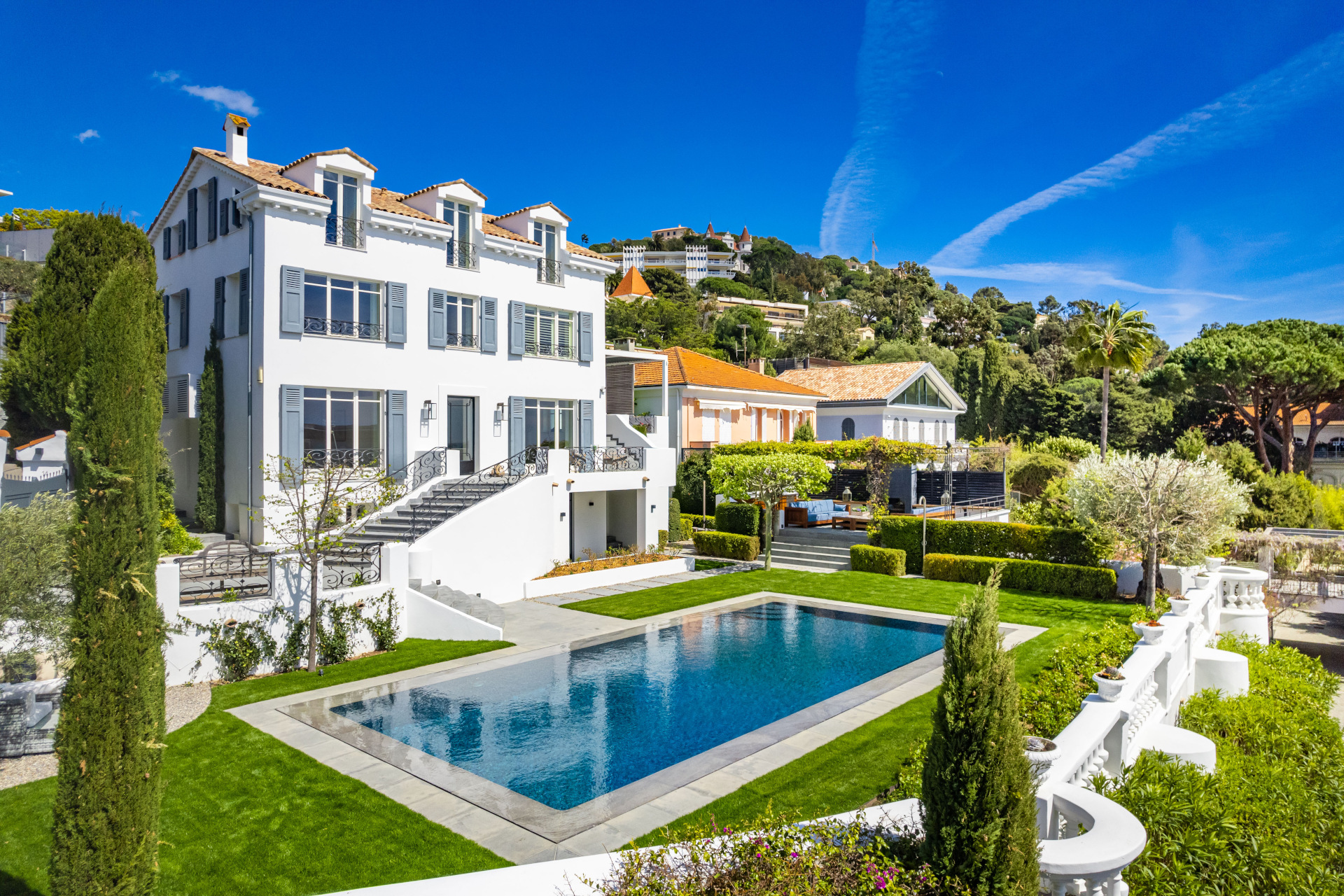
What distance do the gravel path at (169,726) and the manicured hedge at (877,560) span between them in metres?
20.2

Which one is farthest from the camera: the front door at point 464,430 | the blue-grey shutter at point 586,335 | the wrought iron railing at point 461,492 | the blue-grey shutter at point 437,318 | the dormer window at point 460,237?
the blue-grey shutter at point 586,335

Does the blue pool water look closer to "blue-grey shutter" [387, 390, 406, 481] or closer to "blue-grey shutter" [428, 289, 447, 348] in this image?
"blue-grey shutter" [387, 390, 406, 481]

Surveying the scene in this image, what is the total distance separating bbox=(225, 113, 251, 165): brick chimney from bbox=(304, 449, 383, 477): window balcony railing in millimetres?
9751

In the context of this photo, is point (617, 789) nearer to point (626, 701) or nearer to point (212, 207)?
point (626, 701)

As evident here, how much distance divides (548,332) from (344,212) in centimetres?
807

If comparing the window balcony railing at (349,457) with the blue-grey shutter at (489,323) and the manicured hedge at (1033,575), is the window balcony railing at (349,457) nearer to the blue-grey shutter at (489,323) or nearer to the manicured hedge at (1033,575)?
the blue-grey shutter at (489,323)

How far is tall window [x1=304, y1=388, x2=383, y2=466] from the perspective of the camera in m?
22.2

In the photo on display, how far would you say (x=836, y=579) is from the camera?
1005 inches

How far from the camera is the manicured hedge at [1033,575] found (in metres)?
22.8

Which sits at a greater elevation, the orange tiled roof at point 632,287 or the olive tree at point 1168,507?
the orange tiled roof at point 632,287

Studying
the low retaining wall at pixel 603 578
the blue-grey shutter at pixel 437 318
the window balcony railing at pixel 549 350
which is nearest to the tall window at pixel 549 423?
the window balcony railing at pixel 549 350

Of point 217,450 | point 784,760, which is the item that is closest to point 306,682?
point 784,760

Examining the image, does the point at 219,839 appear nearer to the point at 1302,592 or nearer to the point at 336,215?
the point at 336,215

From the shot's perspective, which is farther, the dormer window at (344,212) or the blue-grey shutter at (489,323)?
the blue-grey shutter at (489,323)
